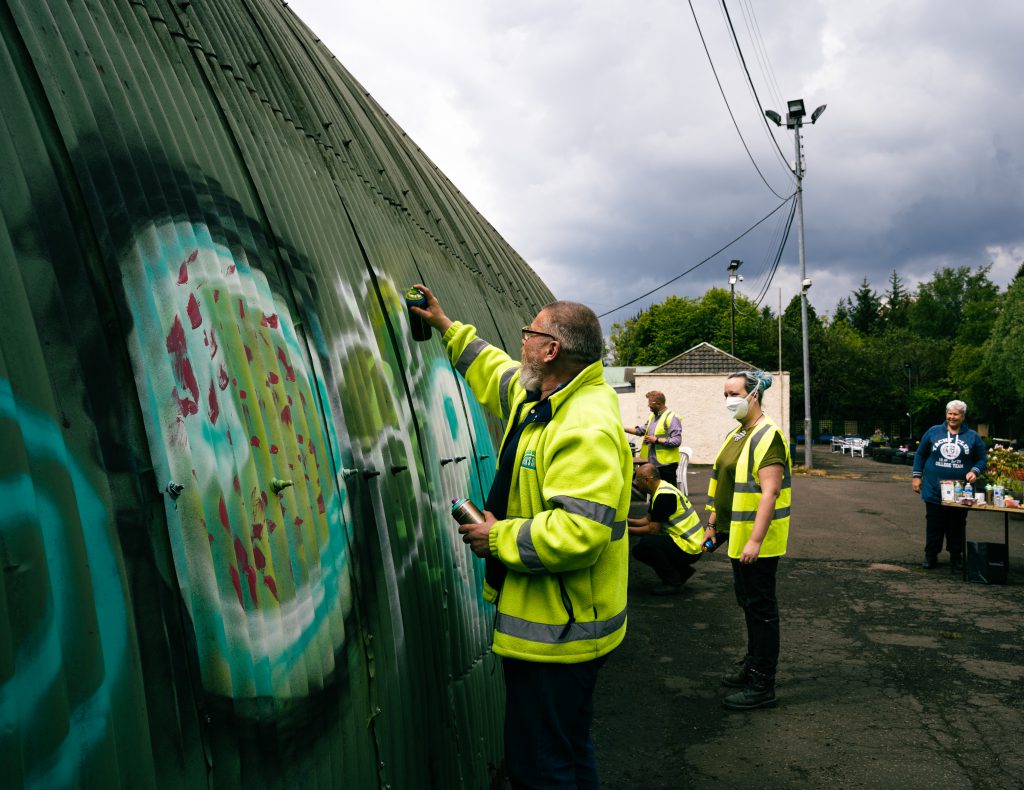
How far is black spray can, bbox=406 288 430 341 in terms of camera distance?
3.53m

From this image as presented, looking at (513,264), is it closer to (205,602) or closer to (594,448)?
(594,448)

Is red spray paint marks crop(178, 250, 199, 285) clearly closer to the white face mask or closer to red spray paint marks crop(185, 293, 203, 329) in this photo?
red spray paint marks crop(185, 293, 203, 329)

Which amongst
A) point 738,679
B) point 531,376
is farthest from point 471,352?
point 738,679

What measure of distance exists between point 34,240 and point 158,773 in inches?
44.8

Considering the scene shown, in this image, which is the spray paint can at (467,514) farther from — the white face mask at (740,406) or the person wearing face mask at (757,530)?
the white face mask at (740,406)

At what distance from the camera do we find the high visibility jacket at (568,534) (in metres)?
2.36

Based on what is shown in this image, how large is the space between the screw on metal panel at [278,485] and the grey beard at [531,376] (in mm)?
944

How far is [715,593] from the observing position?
7.73m

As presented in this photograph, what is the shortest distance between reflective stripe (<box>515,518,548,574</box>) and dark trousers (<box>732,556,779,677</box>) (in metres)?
2.80

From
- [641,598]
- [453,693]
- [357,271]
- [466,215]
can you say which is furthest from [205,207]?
[641,598]

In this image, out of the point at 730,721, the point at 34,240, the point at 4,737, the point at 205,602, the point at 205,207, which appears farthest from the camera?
the point at 730,721

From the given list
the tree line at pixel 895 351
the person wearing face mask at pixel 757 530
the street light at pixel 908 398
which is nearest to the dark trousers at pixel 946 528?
the person wearing face mask at pixel 757 530

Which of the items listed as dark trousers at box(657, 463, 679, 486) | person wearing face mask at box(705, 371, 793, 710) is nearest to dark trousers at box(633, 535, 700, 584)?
person wearing face mask at box(705, 371, 793, 710)

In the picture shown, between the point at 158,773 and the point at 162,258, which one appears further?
the point at 162,258
